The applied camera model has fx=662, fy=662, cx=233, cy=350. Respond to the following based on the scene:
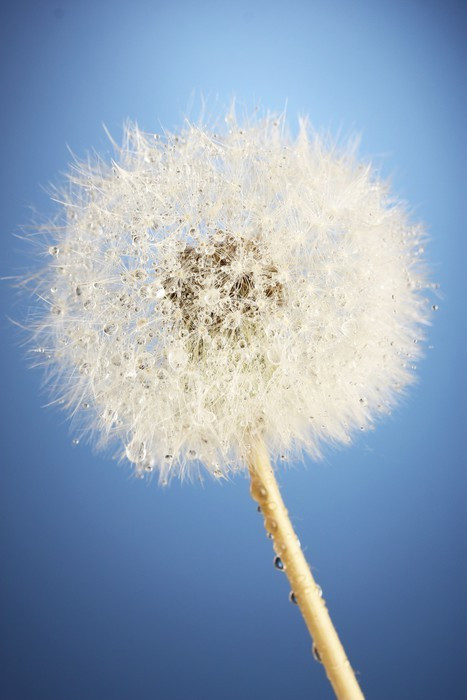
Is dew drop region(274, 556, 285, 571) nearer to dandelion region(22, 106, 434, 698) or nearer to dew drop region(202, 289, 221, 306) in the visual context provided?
dandelion region(22, 106, 434, 698)

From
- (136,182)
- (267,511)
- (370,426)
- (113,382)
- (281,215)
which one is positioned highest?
(136,182)

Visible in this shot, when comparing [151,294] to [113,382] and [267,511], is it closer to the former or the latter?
[113,382]

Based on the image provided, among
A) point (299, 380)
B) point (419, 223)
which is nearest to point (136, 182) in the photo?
point (299, 380)

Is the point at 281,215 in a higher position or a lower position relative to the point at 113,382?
higher

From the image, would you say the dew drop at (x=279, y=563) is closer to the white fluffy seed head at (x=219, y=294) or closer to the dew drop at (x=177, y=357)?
the white fluffy seed head at (x=219, y=294)

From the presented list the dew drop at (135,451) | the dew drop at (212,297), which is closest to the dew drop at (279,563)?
the dew drop at (135,451)

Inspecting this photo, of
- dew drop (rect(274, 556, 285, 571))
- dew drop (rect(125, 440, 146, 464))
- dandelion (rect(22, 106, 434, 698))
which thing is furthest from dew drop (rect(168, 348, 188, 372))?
dew drop (rect(274, 556, 285, 571))

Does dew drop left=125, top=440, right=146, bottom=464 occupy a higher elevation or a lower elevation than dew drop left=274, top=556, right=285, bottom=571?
higher
